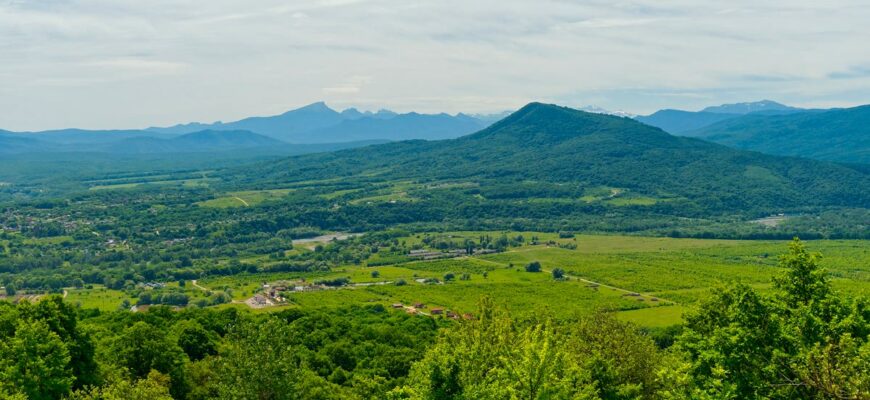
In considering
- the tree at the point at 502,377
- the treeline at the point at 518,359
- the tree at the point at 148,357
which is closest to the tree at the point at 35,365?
the treeline at the point at 518,359

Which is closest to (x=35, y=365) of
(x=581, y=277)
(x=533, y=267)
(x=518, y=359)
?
(x=518, y=359)

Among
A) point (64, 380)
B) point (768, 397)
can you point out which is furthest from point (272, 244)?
point (768, 397)

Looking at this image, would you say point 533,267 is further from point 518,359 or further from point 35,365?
point 35,365

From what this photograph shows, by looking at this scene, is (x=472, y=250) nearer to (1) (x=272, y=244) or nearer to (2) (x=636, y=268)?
(2) (x=636, y=268)

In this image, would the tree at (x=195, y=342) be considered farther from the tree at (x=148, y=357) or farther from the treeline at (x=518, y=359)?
the tree at (x=148, y=357)

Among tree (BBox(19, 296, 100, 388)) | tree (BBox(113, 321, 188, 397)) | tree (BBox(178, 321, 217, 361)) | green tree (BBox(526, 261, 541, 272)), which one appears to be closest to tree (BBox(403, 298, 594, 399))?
tree (BBox(113, 321, 188, 397))

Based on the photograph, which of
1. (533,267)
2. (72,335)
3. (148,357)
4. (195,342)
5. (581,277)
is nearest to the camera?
(72,335)

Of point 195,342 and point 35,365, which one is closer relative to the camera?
point 35,365
